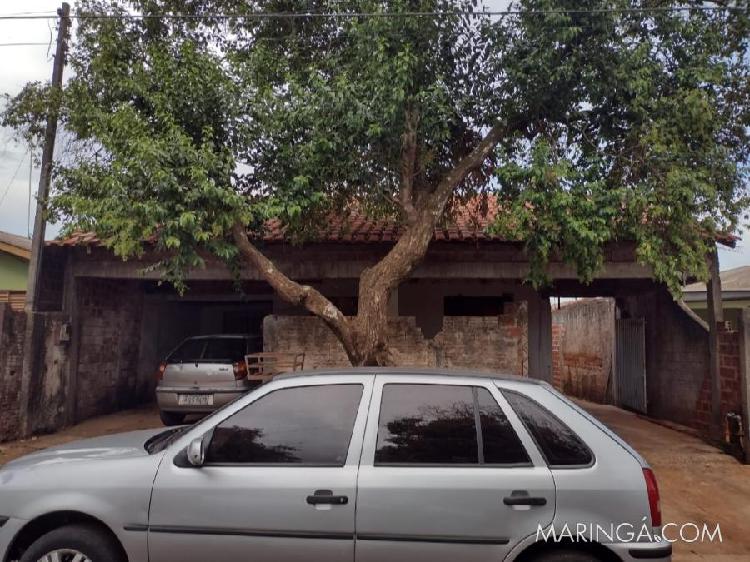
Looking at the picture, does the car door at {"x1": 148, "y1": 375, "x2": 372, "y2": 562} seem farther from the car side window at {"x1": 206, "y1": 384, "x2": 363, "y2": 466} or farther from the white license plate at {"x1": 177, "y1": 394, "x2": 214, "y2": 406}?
the white license plate at {"x1": 177, "y1": 394, "x2": 214, "y2": 406}

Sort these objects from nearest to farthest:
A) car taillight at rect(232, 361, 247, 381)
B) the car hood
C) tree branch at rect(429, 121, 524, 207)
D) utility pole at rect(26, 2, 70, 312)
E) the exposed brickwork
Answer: the car hood, tree branch at rect(429, 121, 524, 207), utility pole at rect(26, 2, 70, 312), car taillight at rect(232, 361, 247, 381), the exposed brickwork

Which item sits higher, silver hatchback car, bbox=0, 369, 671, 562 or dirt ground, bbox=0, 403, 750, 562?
silver hatchback car, bbox=0, 369, 671, 562

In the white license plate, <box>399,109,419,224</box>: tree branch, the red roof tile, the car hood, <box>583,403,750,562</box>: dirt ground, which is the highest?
<box>399,109,419,224</box>: tree branch

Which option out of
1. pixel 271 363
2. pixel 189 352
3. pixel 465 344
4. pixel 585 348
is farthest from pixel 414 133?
pixel 585 348

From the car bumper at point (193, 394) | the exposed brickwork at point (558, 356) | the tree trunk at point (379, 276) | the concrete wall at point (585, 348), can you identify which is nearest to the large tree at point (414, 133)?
the tree trunk at point (379, 276)

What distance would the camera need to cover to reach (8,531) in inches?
117

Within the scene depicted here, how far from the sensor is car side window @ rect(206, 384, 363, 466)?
3.03 metres

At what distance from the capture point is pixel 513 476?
9.45 feet

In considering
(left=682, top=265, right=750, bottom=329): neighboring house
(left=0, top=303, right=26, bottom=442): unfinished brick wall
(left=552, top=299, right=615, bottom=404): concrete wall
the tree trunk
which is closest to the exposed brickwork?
(left=552, top=299, right=615, bottom=404): concrete wall

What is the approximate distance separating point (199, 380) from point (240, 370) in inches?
22.5

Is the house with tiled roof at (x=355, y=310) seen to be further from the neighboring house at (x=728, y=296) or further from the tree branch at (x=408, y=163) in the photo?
the neighboring house at (x=728, y=296)

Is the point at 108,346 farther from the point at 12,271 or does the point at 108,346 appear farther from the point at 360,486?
the point at 360,486

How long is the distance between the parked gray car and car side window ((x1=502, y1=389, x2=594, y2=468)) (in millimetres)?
5595

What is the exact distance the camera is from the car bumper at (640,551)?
2.79 meters
